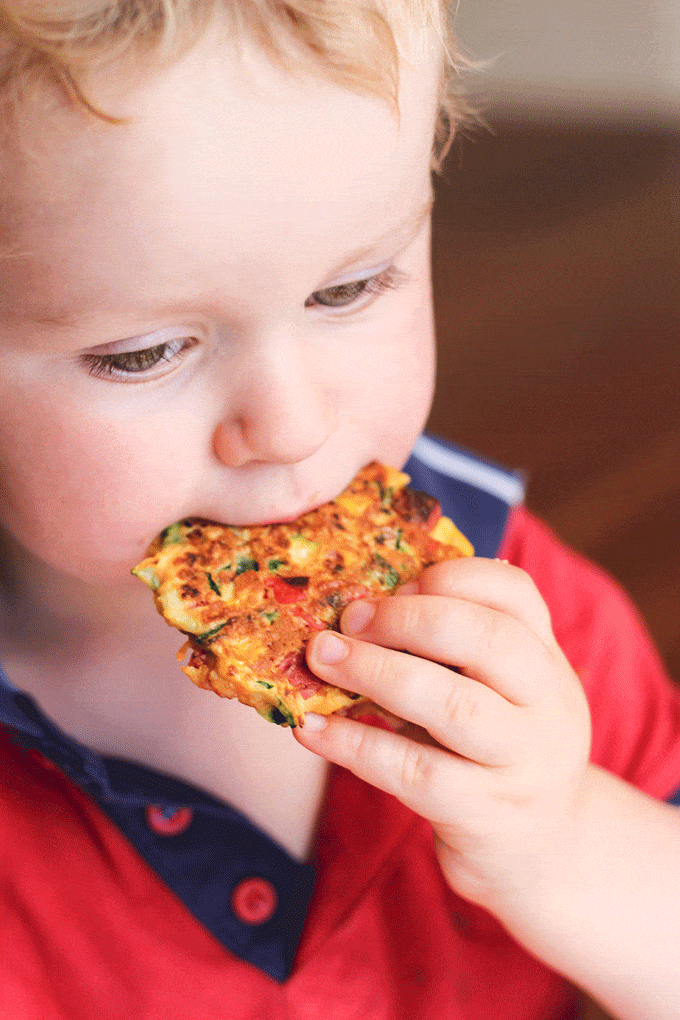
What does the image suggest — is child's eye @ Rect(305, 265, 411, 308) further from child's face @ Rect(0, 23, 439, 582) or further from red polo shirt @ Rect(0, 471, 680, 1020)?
red polo shirt @ Rect(0, 471, 680, 1020)

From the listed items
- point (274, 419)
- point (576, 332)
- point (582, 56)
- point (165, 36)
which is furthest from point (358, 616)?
point (582, 56)

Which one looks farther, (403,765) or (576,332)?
(576,332)

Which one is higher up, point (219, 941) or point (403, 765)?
point (403, 765)

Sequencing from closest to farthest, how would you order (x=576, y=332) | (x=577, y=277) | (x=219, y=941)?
(x=219, y=941) < (x=576, y=332) < (x=577, y=277)

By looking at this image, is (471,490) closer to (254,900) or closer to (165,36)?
(254,900)

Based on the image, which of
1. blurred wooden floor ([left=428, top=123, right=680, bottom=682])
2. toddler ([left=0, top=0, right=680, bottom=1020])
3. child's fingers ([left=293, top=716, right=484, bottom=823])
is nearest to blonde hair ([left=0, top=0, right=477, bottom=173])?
toddler ([left=0, top=0, right=680, bottom=1020])

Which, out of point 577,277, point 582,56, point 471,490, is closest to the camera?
point 471,490
